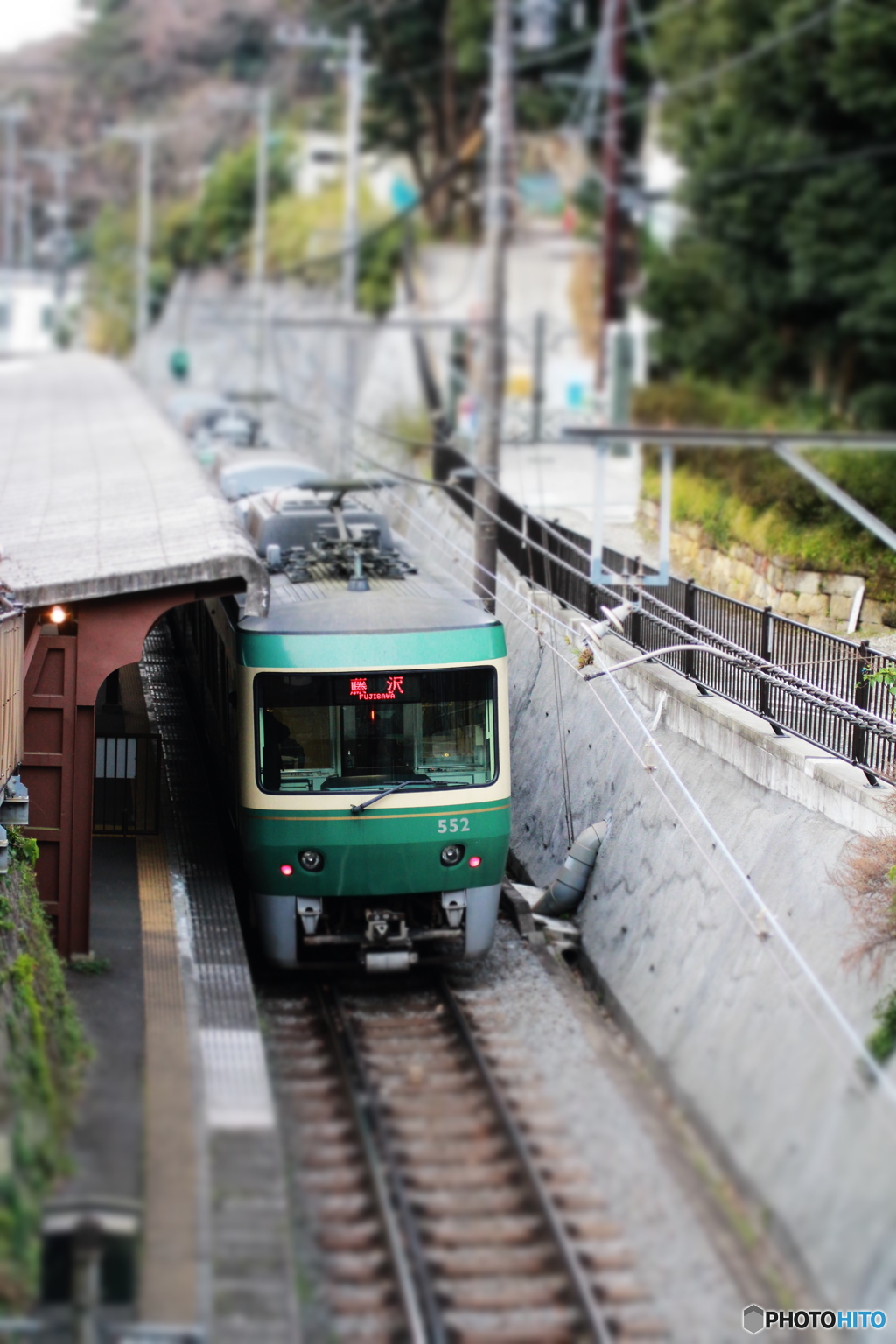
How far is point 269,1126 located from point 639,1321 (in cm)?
233

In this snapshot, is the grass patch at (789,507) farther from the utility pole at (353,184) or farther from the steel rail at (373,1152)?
the utility pole at (353,184)

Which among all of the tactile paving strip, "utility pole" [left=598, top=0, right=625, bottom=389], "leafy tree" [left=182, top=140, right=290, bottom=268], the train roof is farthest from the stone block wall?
"leafy tree" [left=182, top=140, right=290, bottom=268]

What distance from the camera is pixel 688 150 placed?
35062 mm

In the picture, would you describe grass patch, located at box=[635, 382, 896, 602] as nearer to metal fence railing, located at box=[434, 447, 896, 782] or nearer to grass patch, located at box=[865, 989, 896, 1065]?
metal fence railing, located at box=[434, 447, 896, 782]

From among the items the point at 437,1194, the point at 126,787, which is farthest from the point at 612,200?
the point at 437,1194

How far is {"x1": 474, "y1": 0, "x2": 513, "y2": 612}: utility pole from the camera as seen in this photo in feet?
56.4

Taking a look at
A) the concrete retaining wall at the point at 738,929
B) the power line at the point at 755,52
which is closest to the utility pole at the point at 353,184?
the power line at the point at 755,52

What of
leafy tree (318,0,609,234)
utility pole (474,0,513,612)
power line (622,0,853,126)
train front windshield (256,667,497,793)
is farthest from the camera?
leafy tree (318,0,609,234)

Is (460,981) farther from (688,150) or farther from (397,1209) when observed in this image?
(688,150)

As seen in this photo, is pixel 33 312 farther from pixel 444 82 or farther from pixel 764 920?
pixel 764 920

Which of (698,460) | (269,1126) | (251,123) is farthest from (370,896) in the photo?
(251,123)

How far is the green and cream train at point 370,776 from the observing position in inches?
482

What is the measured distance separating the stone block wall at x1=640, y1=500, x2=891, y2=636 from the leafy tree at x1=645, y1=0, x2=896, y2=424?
11.9 metres

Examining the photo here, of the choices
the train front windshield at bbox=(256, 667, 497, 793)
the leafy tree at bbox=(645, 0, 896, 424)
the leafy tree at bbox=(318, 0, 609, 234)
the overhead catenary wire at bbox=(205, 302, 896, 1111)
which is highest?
the leafy tree at bbox=(318, 0, 609, 234)
